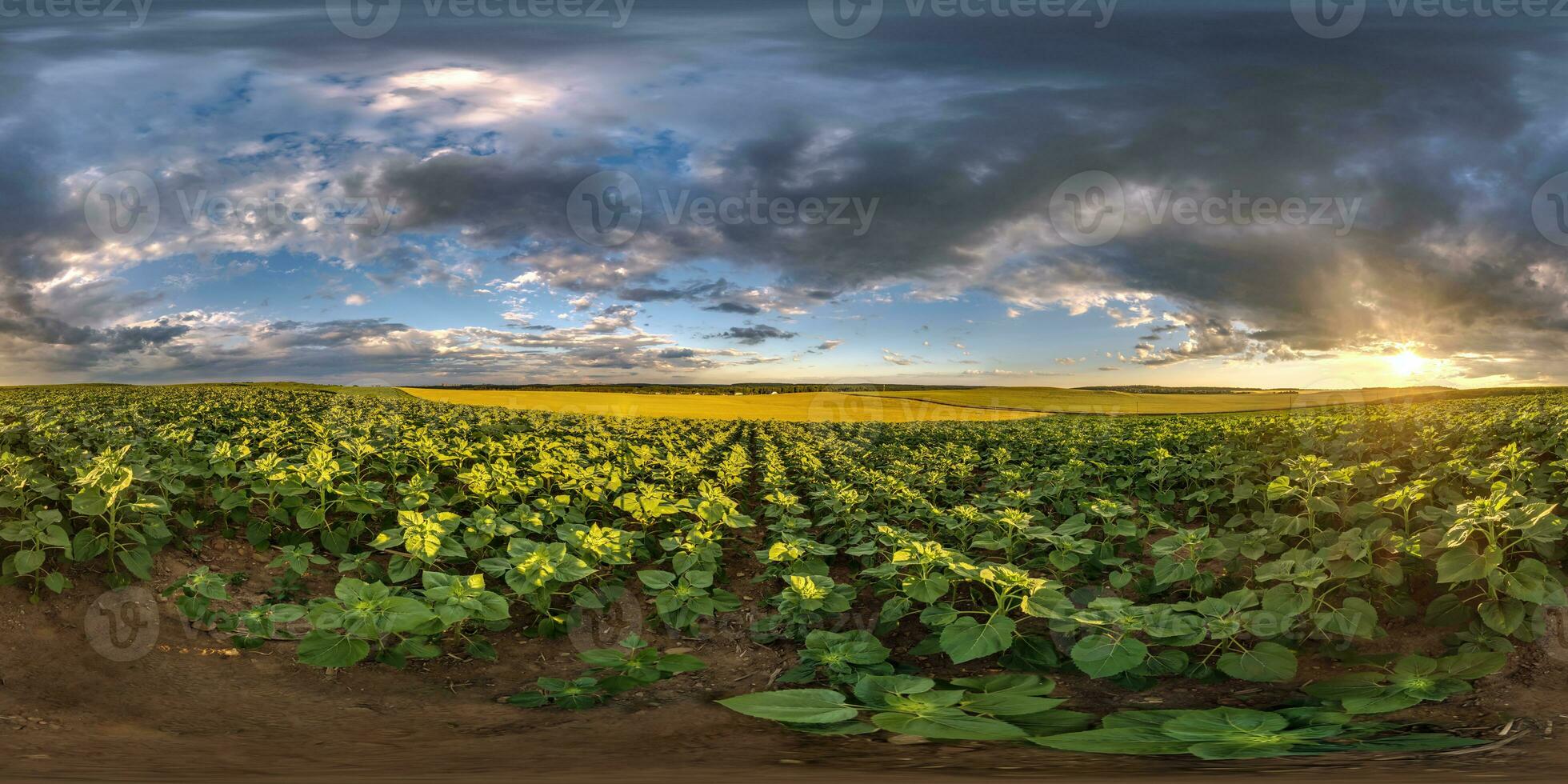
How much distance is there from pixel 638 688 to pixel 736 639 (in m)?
1.38

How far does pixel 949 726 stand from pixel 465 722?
2.28 m

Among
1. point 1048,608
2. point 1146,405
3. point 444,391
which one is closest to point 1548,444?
point 1048,608

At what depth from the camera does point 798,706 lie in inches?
127

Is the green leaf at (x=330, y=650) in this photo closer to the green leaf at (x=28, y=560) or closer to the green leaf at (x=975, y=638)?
the green leaf at (x=28, y=560)

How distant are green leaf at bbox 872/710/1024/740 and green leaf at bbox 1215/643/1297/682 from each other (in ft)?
5.12

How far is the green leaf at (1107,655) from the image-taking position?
3.74m

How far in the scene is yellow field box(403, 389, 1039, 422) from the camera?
121 ft

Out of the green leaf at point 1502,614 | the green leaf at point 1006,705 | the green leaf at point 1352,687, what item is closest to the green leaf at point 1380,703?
the green leaf at point 1352,687

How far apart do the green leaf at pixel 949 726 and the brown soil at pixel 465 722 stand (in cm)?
5

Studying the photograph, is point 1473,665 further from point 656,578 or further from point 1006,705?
point 656,578

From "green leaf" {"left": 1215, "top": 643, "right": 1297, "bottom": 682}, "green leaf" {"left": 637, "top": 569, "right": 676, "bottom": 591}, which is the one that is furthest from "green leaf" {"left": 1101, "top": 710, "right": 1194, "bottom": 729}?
"green leaf" {"left": 637, "top": 569, "right": 676, "bottom": 591}

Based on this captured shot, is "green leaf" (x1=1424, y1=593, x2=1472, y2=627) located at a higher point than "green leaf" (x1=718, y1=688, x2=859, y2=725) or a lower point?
higher

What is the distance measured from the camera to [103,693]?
4051mm

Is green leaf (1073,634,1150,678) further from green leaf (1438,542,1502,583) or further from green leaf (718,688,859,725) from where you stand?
green leaf (1438,542,1502,583)
